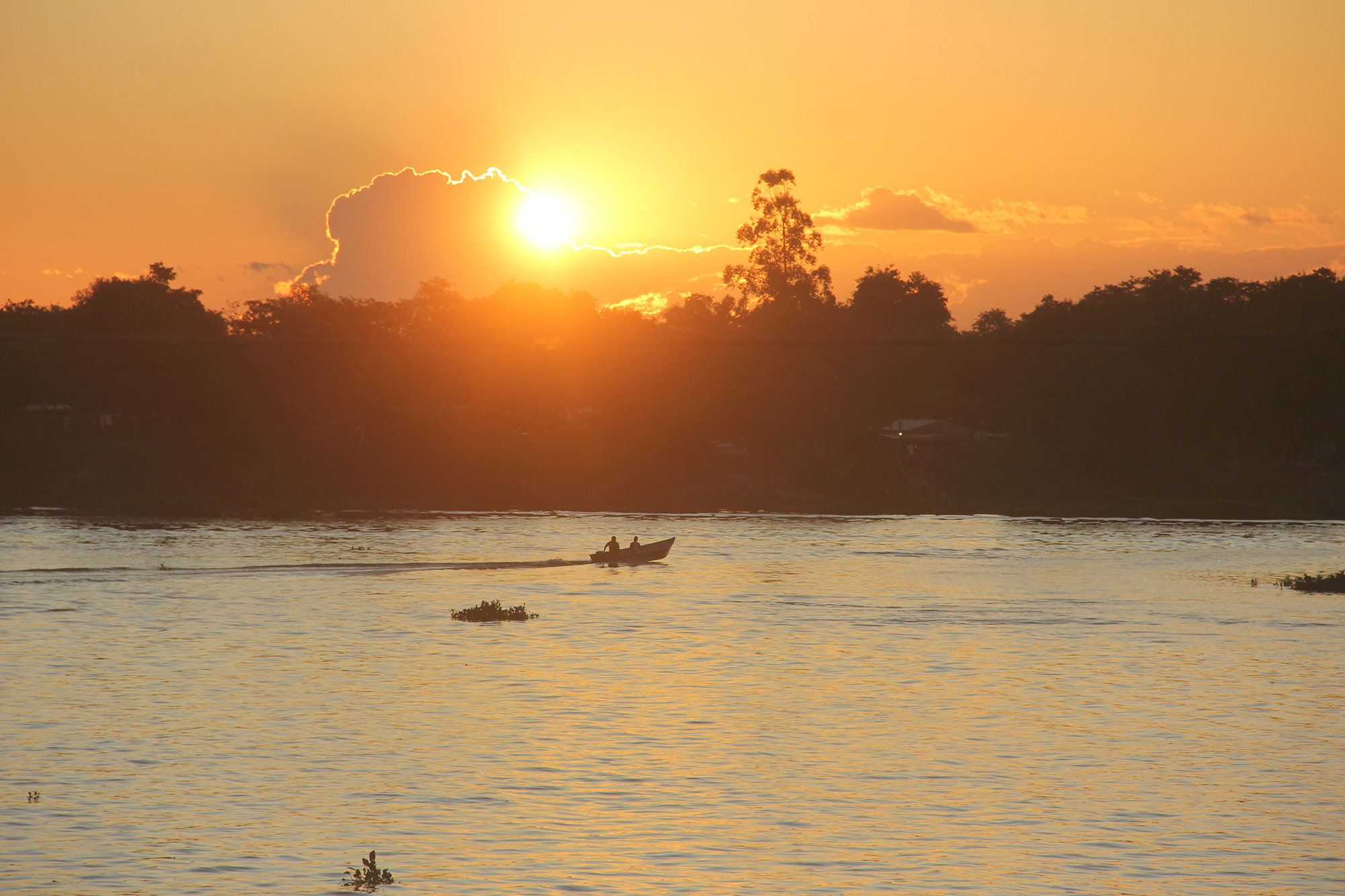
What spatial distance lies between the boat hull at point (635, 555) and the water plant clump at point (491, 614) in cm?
1737

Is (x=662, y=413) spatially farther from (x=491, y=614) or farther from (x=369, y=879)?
(x=369, y=879)

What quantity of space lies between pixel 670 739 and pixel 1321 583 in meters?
47.9

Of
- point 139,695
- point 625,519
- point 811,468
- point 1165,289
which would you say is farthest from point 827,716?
point 1165,289

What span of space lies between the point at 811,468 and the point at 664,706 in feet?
326

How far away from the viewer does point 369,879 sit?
1652cm

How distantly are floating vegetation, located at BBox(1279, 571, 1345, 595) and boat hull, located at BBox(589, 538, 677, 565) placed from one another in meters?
31.5

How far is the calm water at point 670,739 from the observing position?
18109 mm

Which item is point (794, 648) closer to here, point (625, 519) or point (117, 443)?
point (625, 519)

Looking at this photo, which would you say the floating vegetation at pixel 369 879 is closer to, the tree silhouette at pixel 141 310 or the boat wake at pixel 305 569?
the boat wake at pixel 305 569

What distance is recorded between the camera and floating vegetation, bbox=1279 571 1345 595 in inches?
2435

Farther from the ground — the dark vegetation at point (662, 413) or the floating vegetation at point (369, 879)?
the dark vegetation at point (662, 413)

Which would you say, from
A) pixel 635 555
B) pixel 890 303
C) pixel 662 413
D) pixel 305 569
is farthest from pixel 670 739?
pixel 890 303

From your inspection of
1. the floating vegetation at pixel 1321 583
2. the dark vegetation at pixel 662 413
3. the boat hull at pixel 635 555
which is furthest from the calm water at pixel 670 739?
the dark vegetation at pixel 662 413

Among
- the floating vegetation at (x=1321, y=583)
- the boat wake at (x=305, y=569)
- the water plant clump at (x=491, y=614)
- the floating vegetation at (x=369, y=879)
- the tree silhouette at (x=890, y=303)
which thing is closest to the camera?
the floating vegetation at (x=369, y=879)
